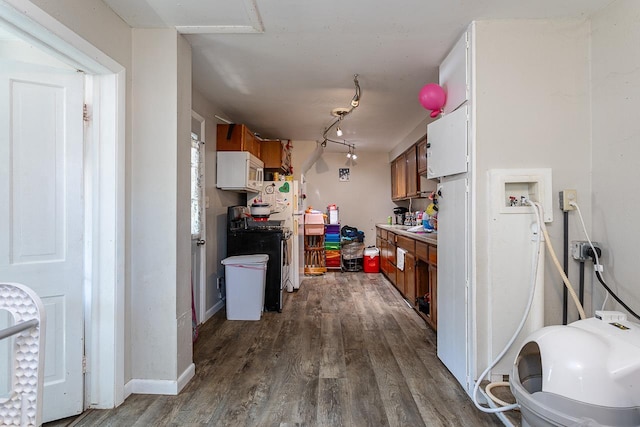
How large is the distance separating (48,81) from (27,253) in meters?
0.93

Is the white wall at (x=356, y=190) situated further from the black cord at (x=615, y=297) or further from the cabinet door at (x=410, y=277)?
the black cord at (x=615, y=297)

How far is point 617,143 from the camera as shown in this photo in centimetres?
171

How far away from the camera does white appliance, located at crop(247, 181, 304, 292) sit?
4391mm

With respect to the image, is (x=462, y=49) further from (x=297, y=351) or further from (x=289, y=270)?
(x=289, y=270)

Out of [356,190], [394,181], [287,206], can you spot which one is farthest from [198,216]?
[394,181]

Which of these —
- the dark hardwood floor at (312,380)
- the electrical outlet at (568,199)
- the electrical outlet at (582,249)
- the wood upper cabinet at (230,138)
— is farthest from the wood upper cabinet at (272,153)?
the electrical outlet at (582,249)

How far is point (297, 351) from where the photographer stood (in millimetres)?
2520

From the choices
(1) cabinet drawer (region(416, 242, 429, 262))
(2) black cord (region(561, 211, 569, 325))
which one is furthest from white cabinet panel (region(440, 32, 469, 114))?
(1) cabinet drawer (region(416, 242, 429, 262))

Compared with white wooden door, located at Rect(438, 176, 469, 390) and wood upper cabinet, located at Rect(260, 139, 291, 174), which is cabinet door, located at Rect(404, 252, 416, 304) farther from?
wood upper cabinet, located at Rect(260, 139, 291, 174)

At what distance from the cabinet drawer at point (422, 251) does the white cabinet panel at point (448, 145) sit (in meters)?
0.94

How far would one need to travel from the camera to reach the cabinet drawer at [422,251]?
3046 millimetres

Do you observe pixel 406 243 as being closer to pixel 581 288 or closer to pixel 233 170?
pixel 581 288

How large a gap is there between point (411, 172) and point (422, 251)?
1.74 m

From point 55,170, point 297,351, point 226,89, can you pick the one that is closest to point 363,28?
point 226,89
